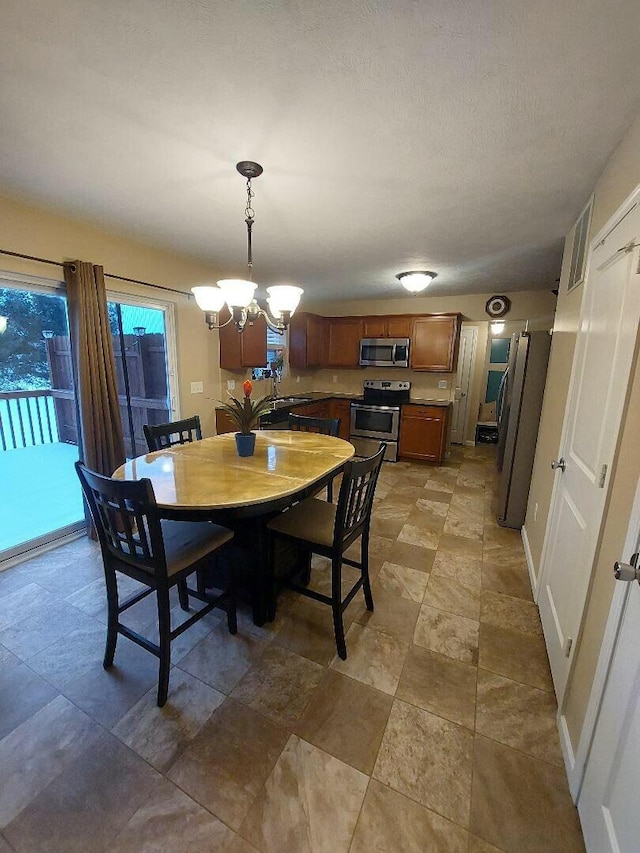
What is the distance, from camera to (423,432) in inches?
193

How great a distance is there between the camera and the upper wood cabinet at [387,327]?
5.09 metres

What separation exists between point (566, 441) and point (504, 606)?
110 cm

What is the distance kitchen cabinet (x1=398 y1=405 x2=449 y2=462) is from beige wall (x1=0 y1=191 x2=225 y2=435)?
2730 millimetres

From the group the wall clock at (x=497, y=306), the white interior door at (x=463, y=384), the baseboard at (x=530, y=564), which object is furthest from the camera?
the white interior door at (x=463, y=384)

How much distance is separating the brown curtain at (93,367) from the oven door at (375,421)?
3.43 metres

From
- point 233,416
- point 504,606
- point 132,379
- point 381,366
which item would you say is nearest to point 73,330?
point 132,379

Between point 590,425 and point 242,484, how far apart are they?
163 centimetres

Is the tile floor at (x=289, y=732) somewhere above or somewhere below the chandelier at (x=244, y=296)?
below

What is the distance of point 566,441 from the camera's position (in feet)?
6.07

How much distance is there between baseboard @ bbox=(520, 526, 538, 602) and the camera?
86.2 inches

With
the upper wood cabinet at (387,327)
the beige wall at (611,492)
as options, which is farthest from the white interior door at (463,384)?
the beige wall at (611,492)

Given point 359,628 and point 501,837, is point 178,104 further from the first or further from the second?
point 501,837

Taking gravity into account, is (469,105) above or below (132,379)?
above

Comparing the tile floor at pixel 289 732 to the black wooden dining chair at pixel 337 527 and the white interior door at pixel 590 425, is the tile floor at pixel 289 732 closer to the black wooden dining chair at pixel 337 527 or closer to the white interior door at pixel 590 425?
the black wooden dining chair at pixel 337 527
